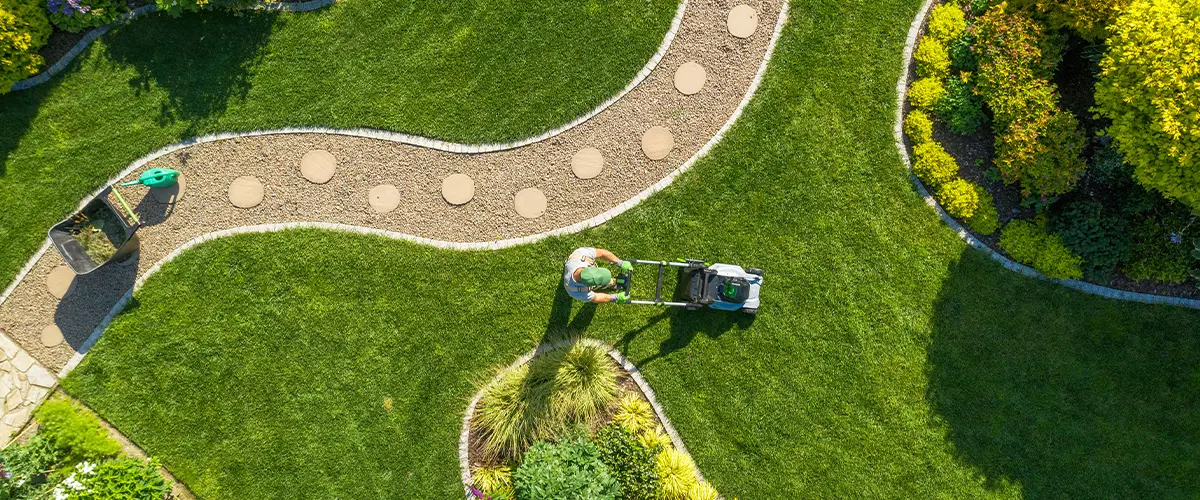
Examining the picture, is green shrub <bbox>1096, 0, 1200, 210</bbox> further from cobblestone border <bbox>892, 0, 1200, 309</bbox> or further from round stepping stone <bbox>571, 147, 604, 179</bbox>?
round stepping stone <bbox>571, 147, 604, 179</bbox>

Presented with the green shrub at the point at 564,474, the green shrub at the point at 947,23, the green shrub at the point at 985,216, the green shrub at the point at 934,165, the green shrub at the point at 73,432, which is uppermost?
the green shrub at the point at 947,23

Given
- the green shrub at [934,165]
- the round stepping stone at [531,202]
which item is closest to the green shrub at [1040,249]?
the green shrub at [934,165]

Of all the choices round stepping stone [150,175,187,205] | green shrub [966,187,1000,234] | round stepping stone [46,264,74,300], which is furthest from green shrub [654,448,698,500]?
round stepping stone [46,264,74,300]

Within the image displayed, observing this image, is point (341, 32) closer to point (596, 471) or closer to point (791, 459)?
point (596, 471)

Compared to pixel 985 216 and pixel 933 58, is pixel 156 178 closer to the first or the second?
pixel 933 58

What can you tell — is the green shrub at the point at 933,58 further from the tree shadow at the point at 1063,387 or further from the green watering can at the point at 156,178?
the green watering can at the point at 156,178

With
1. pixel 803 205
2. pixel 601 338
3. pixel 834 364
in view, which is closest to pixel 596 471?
pixel 601 338
